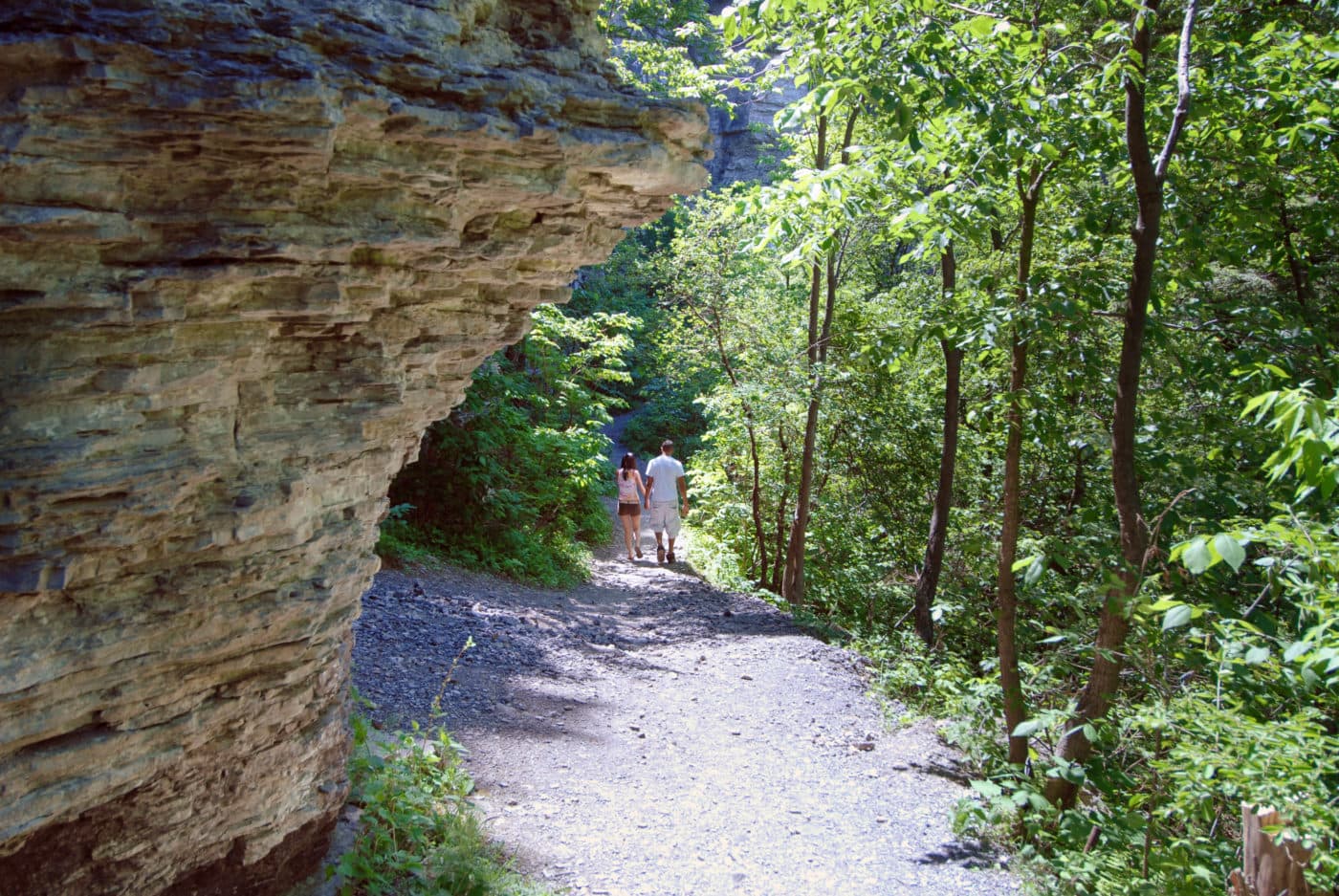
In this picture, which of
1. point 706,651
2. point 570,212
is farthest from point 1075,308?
point 706,651

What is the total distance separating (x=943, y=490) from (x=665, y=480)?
17.0ft

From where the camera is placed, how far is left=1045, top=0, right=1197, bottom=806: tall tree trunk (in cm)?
452

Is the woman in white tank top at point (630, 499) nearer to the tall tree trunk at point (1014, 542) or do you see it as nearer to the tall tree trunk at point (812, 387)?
the tall tree trunk at point (812, 387)

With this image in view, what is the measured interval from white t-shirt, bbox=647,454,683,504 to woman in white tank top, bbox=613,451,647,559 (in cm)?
30

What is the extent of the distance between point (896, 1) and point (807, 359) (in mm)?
6999

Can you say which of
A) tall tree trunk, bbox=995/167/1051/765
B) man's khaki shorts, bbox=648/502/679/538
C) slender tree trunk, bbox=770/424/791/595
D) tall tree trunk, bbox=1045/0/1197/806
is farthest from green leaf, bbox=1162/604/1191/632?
man's khaki shorts, bbox=648/502/679/538

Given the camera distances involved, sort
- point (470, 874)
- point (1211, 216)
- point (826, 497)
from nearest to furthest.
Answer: point (470, 874)
point (1211, 216)
point (826, 497)

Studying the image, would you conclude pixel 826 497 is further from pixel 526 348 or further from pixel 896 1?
pixel 896 1

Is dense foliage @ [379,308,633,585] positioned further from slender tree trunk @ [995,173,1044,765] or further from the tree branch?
the tree branch

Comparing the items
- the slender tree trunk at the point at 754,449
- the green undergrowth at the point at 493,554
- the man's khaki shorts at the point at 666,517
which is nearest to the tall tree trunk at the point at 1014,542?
the slender tree trunk at the point at 754,449

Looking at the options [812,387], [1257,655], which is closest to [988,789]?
[1257,655]

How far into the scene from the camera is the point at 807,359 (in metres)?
11.7

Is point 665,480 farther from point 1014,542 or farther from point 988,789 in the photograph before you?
point 988,789

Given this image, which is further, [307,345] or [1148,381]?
[1148,381]
